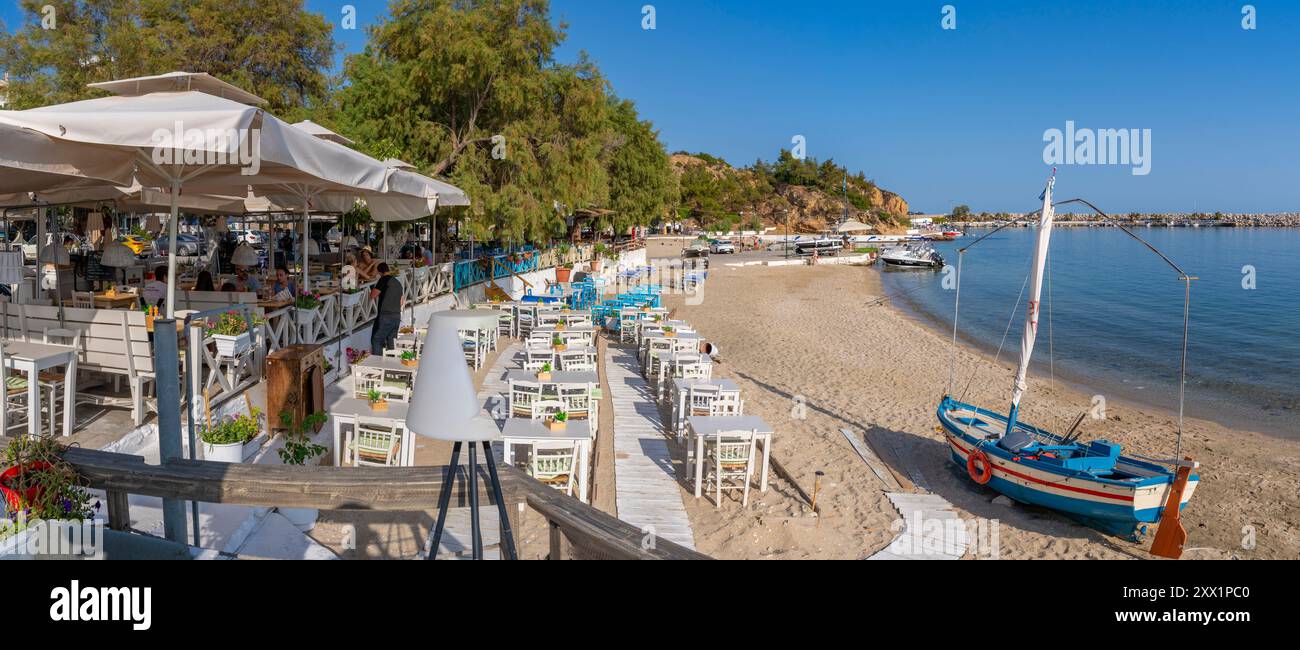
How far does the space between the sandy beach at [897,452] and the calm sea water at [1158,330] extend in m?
2.54

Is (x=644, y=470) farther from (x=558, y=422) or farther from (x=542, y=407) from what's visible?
(x=558, y=422)

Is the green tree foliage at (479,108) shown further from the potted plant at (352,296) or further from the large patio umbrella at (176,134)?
the large patio umbrella at (176,134)

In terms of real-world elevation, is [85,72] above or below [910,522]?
above

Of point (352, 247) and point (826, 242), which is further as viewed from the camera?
point (826, 242)

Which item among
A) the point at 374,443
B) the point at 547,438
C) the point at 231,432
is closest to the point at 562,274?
the point at 547,438

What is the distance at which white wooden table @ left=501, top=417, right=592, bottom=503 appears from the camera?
23.1 ft

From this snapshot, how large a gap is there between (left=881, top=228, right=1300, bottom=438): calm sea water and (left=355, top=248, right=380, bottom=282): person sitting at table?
16857 millimetres

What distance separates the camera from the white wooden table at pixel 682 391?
9492mm

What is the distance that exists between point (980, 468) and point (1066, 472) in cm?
105

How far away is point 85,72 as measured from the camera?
66.2ft
